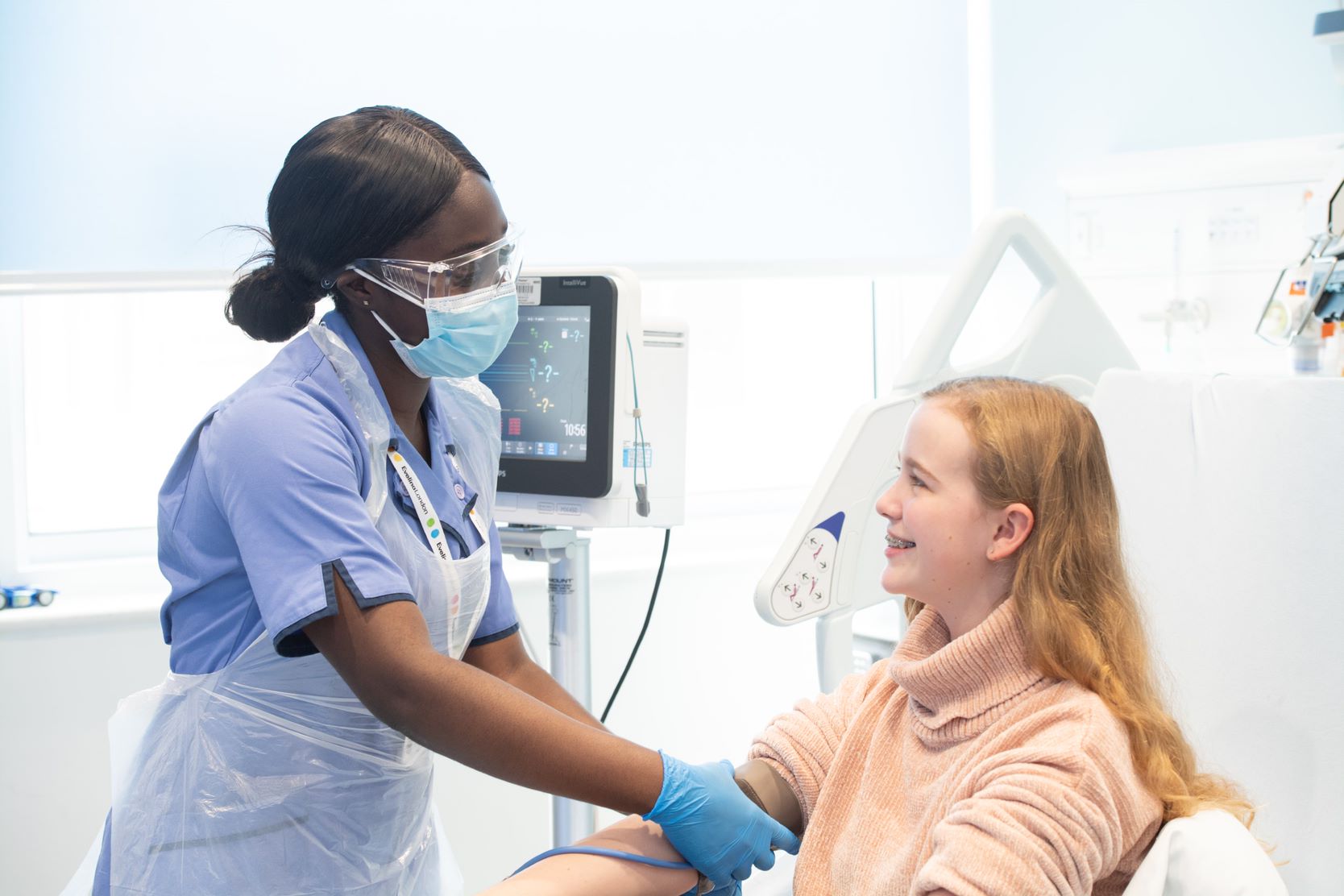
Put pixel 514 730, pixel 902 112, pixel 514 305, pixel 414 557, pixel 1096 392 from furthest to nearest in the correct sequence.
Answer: pixel 902 112
pixel 1096 392
pixel 514 305
pixel 414 557
pixel 514 730

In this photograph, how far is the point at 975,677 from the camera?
3.78 feet

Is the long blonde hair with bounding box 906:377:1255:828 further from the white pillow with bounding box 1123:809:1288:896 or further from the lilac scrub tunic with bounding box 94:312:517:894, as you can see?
the lilac scrub tunic with bounding box 94:312:517:894

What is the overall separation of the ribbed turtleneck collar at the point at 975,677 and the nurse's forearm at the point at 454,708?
0.33 metres

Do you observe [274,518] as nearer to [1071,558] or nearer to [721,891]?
[721,891]

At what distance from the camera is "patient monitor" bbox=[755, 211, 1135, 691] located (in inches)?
68.2

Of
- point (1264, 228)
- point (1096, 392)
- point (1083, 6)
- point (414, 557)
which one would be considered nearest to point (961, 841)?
point (414, 557)

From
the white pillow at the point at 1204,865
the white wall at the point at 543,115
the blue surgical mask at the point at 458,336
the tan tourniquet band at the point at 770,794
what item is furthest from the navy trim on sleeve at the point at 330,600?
the white wall at the point at 543,115

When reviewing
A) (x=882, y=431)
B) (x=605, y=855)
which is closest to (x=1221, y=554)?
(x=882, y=431)

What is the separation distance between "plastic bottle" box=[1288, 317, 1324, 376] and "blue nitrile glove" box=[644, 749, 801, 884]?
1.24 metres

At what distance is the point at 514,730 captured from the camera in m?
1.14

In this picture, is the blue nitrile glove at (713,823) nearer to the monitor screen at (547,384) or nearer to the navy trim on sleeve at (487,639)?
the navy trim on sleeve at (487,639)

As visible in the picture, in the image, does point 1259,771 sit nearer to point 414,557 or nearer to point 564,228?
point 414,557

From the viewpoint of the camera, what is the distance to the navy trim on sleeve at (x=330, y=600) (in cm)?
108

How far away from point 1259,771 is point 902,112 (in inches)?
88.0
